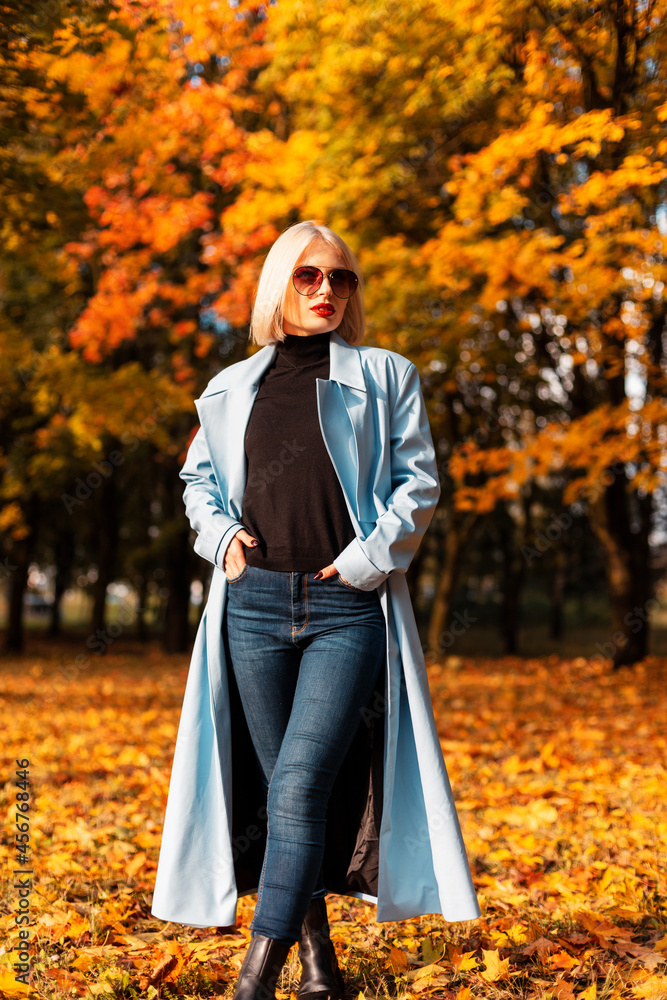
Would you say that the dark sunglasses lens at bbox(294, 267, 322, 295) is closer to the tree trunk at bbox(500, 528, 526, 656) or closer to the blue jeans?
the blue jeans

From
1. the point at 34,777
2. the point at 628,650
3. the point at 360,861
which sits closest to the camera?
the point at 360,861

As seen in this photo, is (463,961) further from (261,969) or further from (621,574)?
(621,574)

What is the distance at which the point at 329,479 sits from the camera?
2361mm

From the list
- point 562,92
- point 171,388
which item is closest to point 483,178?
point 562,92

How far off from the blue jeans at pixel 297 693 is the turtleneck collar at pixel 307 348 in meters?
0.67

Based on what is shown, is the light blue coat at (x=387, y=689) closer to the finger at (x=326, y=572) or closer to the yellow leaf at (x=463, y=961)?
the finger at (x=326, y=572)

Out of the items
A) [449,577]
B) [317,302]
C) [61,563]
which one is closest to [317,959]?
[317,302]

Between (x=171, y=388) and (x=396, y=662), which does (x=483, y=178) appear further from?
(x=396, y=662)

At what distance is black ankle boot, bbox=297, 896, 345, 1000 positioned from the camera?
2.39m

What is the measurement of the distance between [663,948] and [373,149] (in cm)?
764

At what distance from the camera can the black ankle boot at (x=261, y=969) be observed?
2.06m

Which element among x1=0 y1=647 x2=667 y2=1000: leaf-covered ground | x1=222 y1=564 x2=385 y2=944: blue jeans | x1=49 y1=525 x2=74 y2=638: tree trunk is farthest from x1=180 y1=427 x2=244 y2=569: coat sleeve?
x1=49 y1=525 x2=74 y2=638: tree trunk

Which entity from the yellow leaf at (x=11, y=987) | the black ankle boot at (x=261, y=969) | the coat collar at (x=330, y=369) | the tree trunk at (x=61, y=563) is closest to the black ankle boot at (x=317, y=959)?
the black ankle boot at (x=261, y=969)

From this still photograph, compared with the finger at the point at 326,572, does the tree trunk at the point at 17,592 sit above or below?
below
